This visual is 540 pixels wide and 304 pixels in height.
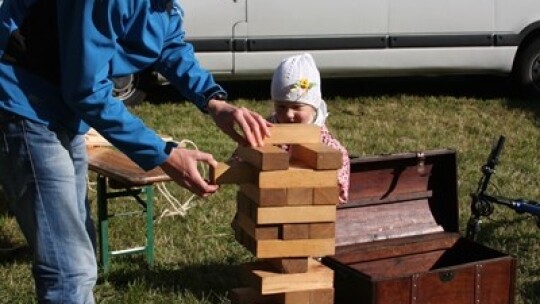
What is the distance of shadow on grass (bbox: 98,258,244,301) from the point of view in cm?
460

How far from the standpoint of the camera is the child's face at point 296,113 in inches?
159

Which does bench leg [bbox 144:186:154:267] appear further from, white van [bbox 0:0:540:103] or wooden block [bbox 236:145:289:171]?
white van [bbox 0:0:540:103]

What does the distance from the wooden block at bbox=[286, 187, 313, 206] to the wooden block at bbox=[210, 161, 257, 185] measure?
12 cm

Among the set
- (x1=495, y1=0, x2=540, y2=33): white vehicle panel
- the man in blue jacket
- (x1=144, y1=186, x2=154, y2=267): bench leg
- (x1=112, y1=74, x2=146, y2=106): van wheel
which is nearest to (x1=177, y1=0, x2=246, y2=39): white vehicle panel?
(x1=112, y1=74, x2=146, y2=106): van wheel

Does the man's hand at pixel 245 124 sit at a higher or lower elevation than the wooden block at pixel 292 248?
higher

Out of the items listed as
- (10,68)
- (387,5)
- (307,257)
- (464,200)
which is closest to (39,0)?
(10,68)

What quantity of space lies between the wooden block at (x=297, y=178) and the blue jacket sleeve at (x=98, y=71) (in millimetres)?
373

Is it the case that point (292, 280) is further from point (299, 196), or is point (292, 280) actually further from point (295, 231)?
point (299, 196)

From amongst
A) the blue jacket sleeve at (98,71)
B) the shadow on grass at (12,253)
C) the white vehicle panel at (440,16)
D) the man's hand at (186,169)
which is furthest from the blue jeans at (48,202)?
the white vehicle panel at (440,16)

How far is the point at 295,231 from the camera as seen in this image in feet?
9.87

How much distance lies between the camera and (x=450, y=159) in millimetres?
4543

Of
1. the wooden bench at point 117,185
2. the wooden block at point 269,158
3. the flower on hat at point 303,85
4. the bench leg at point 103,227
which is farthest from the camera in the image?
the bench leg at point 103,227

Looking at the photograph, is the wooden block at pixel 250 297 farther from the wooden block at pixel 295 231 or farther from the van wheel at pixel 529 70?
the van wheel at pixel 529 70

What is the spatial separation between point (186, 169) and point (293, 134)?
449mm
